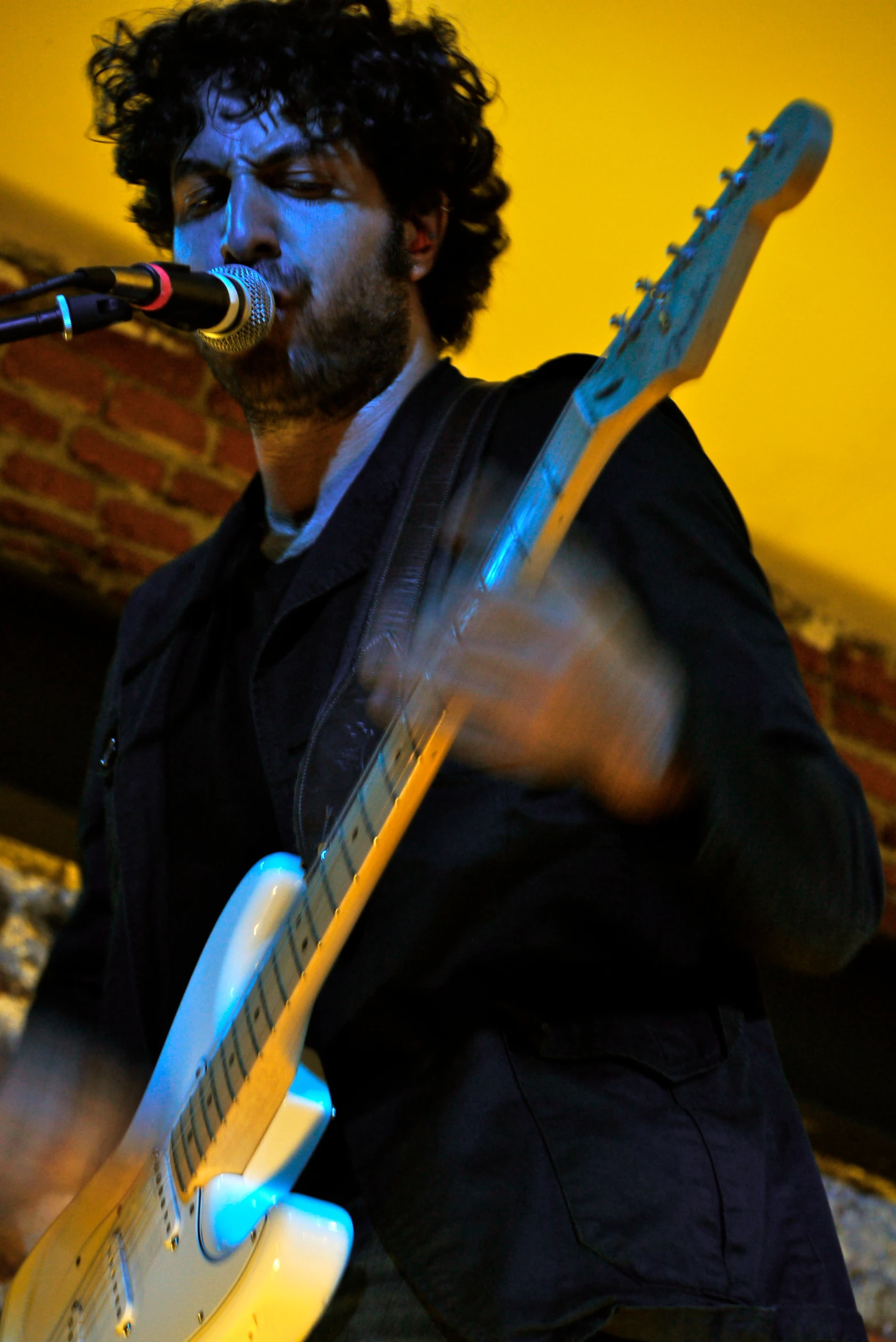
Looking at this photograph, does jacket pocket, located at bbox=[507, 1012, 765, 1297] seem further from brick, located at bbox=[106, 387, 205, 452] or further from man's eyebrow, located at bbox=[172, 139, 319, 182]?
brick, located at bbox=[106, 387, 205, 452]

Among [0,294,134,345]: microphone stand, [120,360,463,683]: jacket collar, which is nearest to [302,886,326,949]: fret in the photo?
[120,360,463,683]: jacket collar

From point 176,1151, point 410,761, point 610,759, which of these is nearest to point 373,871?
point 410,761

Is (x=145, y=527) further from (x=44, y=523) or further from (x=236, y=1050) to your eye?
(x=236, y=1050)

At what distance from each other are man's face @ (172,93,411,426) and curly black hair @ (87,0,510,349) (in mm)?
52

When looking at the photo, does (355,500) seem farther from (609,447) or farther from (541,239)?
(541,239)

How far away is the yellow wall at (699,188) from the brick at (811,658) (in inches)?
7.2

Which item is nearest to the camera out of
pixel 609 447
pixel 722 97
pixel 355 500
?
pixel 609 447

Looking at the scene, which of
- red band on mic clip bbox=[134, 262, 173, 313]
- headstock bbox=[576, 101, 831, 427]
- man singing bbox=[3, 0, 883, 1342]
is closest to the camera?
headstock bbox=[576, 101, 831, 427]

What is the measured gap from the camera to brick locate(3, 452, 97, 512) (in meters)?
1.92

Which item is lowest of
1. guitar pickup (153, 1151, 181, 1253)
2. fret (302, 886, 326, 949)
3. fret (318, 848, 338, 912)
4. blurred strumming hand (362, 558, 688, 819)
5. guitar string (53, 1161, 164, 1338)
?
guitar string (53, 1161, 164, 1338)

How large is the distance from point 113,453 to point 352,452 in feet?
2.69

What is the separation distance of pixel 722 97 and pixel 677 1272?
139 centimetres

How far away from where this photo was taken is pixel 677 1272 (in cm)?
75

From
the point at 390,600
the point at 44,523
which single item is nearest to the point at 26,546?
the point at 44,523
